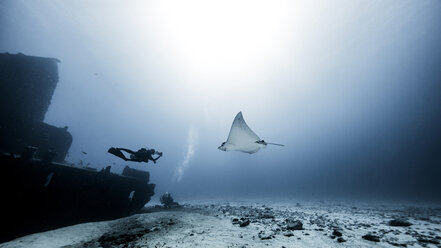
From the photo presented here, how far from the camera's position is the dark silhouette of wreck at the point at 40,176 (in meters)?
9.84

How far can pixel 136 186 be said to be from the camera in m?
18.0

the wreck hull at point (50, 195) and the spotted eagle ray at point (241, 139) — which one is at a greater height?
the spotted eagle ray at point (241, 139)

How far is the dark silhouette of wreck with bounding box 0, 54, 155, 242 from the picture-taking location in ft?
32.3

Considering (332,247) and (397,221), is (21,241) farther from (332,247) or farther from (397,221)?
(397,221)

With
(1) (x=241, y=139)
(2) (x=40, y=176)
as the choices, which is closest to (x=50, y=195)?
(2) (x=40, y=176)

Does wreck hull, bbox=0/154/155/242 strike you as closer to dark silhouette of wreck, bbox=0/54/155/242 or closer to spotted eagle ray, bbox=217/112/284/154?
dark silhouette of wreck, bbox=0/54/155/242

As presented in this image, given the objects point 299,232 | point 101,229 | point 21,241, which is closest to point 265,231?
point 299,232

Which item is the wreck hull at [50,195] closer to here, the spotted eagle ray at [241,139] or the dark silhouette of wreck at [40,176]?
the dark silhouette of wreck at [40,176]

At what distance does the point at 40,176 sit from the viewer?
10648 mm

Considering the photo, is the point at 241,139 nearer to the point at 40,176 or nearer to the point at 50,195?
the point at 40,176

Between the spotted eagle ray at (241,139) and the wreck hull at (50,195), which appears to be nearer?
the wreck hull at (50,195)

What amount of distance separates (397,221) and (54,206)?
1984 cm

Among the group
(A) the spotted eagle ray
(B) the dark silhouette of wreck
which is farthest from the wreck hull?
(A) the spotted eagle ray

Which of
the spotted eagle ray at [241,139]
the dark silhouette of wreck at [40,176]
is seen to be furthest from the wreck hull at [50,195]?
the spotted eagle ray at [241,139]
